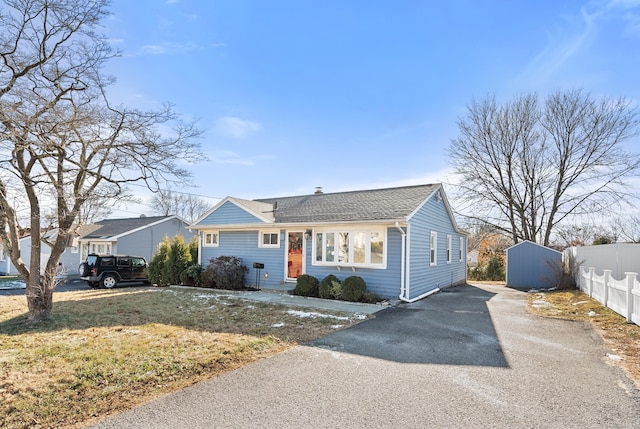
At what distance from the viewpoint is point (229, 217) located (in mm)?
15500

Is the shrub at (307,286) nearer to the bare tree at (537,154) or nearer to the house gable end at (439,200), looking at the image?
the house gable end at (439,200)

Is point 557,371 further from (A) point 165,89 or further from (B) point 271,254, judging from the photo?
(B) point 271,254

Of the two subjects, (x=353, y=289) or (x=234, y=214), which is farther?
(x=234, y=214)

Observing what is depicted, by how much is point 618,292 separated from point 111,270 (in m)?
19.1

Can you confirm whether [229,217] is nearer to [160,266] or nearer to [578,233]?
[160,266]

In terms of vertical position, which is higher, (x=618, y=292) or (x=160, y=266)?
(x=618, y=292)

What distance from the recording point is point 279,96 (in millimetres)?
13844

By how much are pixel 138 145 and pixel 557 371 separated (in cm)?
826

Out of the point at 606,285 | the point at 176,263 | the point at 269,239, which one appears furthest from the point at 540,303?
the point at 176,263

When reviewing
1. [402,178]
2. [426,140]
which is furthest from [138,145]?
[402,178]

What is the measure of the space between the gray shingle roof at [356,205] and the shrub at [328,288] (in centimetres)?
201

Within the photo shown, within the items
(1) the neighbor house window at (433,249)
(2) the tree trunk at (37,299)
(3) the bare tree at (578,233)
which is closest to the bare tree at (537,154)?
(3) the bare tree at (578,233)

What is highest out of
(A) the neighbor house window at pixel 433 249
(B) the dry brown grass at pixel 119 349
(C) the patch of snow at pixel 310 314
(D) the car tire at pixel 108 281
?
(A) the neighbor house window at pixel 433 249

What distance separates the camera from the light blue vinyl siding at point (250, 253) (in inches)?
562
